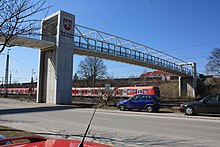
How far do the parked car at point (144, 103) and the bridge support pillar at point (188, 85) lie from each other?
159ft

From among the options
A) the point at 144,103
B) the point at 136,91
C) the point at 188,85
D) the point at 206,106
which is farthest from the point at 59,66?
the point at 188,85

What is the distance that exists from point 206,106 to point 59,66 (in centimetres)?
2163

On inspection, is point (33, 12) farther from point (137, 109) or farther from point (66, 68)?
point (66, 68)

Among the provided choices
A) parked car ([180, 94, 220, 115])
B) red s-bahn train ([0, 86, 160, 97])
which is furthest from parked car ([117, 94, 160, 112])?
red s-bahn train ([0, 86, 160, 97])

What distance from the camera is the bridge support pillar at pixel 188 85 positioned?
66.8 metres

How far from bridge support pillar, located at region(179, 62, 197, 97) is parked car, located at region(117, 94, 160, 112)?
48493 mm

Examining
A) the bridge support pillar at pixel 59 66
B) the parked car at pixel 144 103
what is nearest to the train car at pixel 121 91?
the bridge support pillar at pixel 59 66

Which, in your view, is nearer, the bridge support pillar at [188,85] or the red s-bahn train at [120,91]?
the red s-bahn train at [120,91]

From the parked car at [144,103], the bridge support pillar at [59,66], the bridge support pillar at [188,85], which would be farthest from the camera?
the bridge support pillar at [188,85]

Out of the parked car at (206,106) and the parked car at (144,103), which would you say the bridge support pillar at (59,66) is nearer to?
the parked car at (144,103)

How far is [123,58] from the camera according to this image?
150ft

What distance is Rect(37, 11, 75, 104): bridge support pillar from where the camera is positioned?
31516mm

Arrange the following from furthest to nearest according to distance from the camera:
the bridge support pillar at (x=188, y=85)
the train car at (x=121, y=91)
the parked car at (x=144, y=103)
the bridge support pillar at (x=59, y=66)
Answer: the bridge support pillar at (x=188, y=85)
the train car at (x=121, y=91)
the bridge support pillar at (x=59, y=66)
the parked car at (x=144, y=103)

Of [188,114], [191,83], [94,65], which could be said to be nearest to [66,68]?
[188,114]
